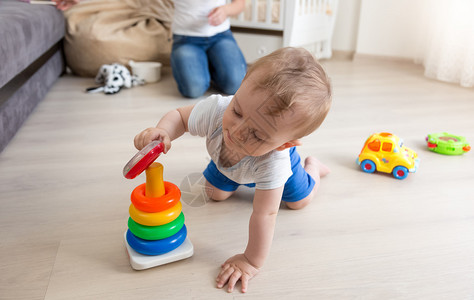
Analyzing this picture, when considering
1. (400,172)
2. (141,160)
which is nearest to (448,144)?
(400,172)

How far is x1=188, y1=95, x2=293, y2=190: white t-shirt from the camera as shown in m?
0.77

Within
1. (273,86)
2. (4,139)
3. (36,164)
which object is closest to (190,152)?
(36,164)

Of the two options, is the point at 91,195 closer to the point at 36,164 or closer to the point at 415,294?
the point at 36,164

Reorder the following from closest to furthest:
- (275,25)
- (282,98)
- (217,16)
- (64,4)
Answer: (282,98)
(217,16)
(64,4)
(275,25)

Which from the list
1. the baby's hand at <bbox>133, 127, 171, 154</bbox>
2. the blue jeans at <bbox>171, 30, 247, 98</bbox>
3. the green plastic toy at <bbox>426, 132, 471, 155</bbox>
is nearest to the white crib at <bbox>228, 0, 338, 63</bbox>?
the blue jeans at <bbox>171, 30, 247, 98</bbox>

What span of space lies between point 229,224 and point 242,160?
20 cm

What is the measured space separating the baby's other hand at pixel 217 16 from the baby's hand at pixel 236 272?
1.24 meters

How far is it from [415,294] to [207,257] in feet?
1.32

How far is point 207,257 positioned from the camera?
839mm

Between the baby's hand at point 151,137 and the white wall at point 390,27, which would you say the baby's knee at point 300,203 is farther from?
the white wall at point 390,27

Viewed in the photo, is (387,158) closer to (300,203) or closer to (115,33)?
(300,203)


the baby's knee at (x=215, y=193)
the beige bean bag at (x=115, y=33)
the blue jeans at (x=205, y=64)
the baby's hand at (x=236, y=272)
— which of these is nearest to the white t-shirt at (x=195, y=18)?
the blue jeans at (x=205, y=64)

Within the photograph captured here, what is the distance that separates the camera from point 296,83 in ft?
2.02

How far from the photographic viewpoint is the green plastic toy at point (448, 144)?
128 centimetres
